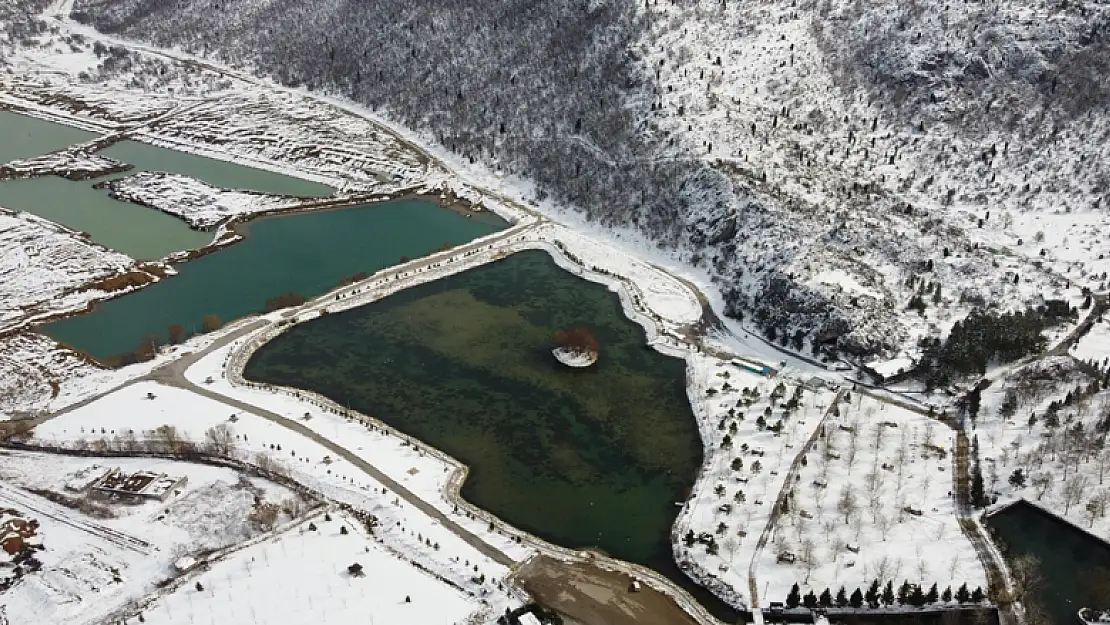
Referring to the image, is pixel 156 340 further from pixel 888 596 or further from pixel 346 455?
pixel 888 596

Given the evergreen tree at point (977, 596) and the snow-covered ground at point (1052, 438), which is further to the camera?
the snow-covered ground at point (1052, 438)

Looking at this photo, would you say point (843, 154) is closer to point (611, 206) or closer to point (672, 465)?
point (611, 206)

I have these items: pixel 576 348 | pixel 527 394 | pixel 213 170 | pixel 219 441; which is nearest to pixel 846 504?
pixel 527 394

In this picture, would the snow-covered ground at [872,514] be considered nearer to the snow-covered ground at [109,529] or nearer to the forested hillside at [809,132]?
the forested hillside at [809,132]

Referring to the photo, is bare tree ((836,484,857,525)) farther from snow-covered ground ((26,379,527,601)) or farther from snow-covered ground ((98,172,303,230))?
snow-covered ground ((98,172,303,230))

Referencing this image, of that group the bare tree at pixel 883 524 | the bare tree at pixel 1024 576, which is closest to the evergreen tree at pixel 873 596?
the bare tree at pixel 883 524

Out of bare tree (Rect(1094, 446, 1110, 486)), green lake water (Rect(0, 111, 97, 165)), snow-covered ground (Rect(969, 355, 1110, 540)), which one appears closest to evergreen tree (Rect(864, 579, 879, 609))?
snow-covered ground (Rect(969, 355, 1110, 540))

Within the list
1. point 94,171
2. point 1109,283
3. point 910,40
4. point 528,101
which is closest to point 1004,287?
point 1109,283
